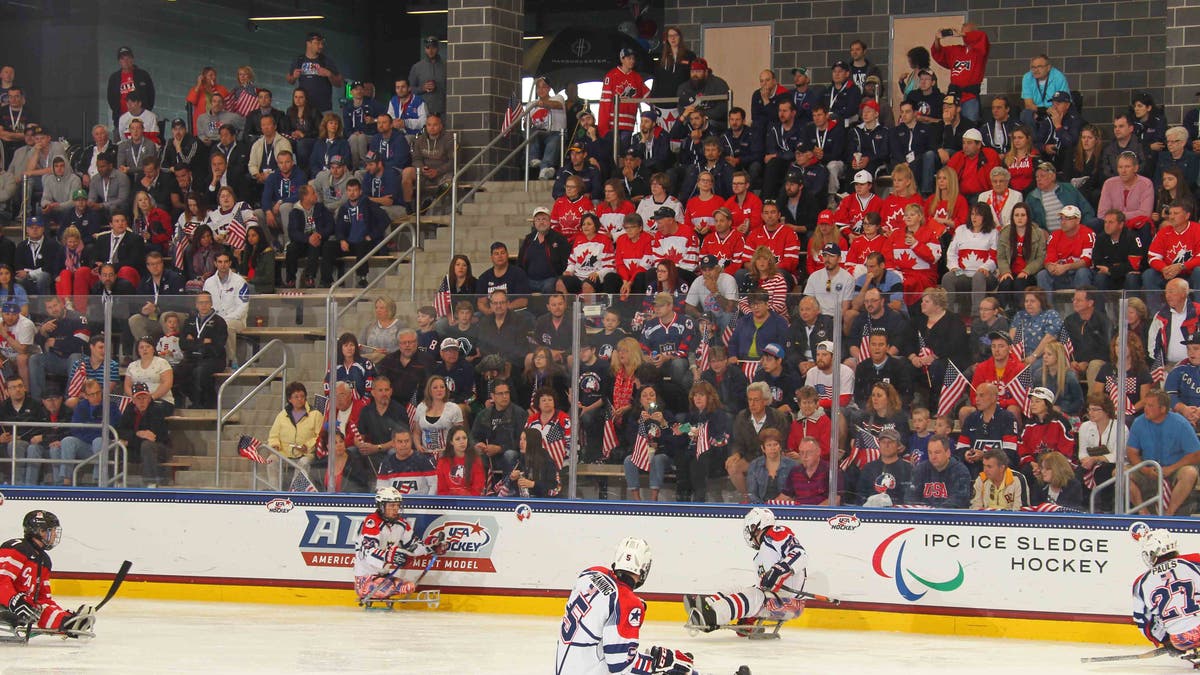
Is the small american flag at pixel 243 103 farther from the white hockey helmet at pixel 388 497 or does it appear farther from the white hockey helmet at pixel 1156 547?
the white hockey helmet at pixel 1156 547

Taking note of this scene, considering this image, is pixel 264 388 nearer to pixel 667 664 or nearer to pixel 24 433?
pixel 24 433

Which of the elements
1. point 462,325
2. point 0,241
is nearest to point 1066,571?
point 462,325

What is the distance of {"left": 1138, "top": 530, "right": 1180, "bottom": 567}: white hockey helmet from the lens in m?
10.8

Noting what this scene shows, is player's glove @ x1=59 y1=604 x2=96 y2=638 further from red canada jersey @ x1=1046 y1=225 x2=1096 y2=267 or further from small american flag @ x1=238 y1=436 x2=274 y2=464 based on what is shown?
red canada jersey @ x1=1046 y1=225 x2=1096 y2=267

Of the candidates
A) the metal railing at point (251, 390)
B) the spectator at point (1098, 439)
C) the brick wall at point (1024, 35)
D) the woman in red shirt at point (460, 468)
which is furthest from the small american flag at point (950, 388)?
the brick wall at point (1024, 35)

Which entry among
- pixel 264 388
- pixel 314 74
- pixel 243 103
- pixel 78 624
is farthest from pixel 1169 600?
pixel 243 103

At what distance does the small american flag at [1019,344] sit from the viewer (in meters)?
12.3

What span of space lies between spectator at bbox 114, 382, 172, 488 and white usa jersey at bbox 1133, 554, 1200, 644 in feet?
26.2

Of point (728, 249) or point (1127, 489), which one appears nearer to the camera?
point (1127, 489)

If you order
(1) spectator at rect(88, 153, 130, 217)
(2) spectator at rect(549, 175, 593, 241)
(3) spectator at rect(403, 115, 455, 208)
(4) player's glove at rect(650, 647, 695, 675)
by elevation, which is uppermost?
(3) spectator at rect(403, 115, 455, 208)

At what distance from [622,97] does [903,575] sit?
8.09 meters

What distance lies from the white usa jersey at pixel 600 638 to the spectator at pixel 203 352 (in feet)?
21.3

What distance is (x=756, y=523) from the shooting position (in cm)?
1215

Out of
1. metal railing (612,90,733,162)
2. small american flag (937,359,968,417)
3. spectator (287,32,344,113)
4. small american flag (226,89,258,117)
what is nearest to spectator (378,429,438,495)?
small american flag (937,359,968,417)
